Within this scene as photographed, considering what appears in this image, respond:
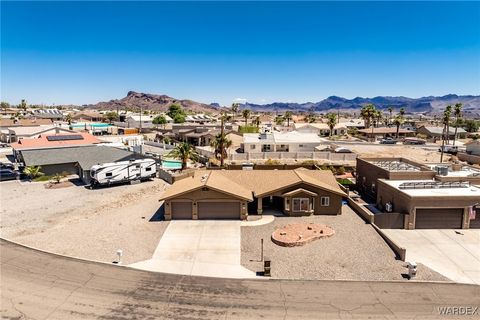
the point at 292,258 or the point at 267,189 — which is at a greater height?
the point at 267,189

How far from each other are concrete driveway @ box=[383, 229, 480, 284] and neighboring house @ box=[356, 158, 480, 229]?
103cm

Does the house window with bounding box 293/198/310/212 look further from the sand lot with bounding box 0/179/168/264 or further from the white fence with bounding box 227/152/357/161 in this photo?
the white fence with bounding box 227/152/357/161

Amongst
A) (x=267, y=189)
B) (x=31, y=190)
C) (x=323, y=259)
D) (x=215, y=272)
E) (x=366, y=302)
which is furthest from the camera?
(x=31, y=190)

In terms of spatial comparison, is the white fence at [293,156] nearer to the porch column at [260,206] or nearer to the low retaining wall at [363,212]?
the low retaining wall at [363,212]

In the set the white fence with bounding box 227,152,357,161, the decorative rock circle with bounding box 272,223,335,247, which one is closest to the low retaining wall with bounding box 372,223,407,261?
the decorative rock circle with bounding box 272,223,335,247

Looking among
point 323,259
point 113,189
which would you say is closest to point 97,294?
point 323,259

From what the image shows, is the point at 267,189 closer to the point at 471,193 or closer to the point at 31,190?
the point at 471,193

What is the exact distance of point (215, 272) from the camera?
22656 mm

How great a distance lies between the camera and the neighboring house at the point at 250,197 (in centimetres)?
3266

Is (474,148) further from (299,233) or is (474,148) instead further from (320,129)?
(299,233)

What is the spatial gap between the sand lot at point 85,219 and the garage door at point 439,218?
78.0 ft

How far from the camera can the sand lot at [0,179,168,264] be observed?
86.8ft

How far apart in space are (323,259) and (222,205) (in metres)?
11.9

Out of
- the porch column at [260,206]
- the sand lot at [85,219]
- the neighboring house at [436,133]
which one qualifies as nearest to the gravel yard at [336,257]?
the porch column at [260,206]
